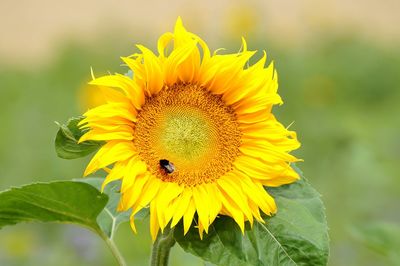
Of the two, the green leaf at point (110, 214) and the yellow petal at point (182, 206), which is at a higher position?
the yellow petal at point (182, 206)

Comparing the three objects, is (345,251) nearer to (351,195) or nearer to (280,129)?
(351,195)

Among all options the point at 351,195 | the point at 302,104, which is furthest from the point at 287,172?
the point at 302,104

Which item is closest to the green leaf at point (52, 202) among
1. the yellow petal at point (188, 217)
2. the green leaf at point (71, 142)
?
the green leaf at point (71, 142)

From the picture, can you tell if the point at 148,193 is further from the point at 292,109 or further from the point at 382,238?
the point at 292,109

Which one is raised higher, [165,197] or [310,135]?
[165,197]

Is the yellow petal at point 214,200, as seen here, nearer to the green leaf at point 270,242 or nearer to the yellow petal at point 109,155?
the green leaf at point 270,242

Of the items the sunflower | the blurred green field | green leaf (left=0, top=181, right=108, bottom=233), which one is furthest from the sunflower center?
the blurred green field

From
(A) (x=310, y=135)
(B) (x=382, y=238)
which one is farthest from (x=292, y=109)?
(B) (x=382, y=238)
